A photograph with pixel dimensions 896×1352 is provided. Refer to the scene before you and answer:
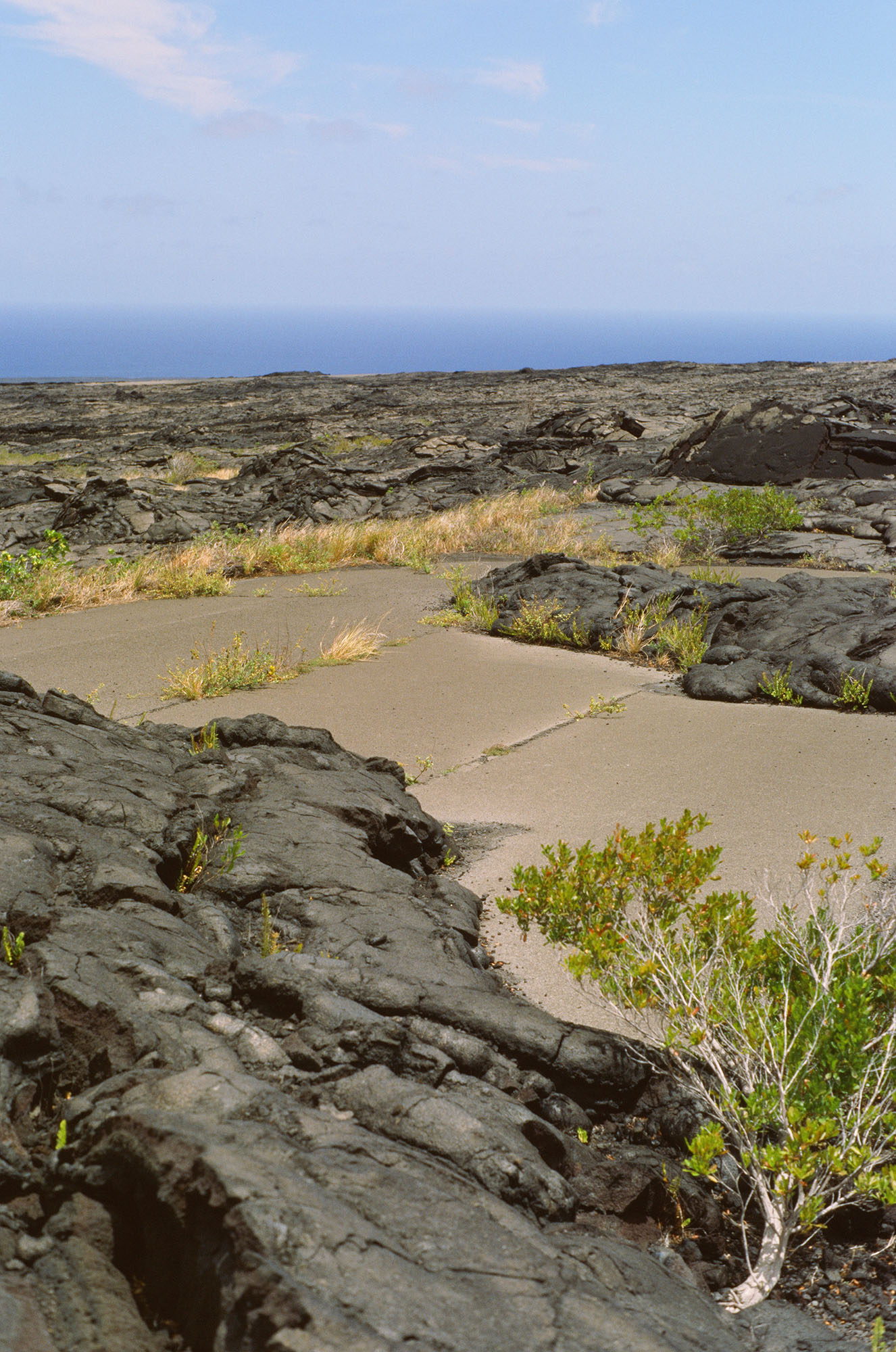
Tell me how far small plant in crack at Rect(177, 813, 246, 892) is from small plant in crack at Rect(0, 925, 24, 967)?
101cm

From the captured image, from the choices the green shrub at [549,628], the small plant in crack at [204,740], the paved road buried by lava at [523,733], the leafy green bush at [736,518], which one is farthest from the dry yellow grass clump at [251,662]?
the leafy green bush at [736,518]

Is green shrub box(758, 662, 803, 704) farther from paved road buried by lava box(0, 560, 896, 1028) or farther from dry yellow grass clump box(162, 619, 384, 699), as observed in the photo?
dry yellow grass clump box(162, 619, 384, 699)

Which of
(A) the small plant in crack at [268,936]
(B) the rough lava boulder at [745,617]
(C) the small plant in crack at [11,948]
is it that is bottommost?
(A) the small plant in crack at [268,936]

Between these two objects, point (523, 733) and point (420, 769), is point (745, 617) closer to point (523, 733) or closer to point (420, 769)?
point (523, 733)

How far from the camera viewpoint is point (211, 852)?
152 inches

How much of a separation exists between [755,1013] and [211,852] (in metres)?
2.14

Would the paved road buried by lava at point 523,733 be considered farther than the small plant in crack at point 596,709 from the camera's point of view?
No

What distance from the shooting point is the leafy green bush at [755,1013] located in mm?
2365

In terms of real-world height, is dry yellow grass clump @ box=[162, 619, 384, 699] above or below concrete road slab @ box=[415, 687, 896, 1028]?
above

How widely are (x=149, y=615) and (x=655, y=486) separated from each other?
11.7 metres

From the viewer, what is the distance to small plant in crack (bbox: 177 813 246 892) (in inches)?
145

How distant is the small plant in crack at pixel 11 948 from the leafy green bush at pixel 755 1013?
1.56m

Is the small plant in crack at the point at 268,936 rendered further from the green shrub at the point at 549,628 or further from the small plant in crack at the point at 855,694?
the green shrub at the point at 549,628

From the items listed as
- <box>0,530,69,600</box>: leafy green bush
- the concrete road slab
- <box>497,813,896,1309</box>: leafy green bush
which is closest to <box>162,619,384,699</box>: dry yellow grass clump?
the concrete road slab
